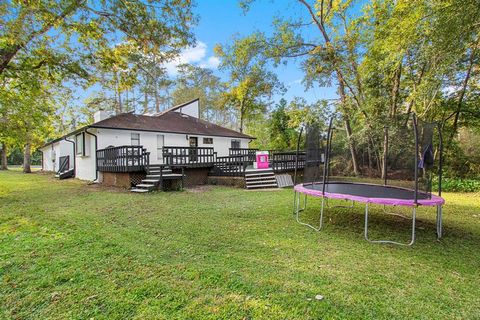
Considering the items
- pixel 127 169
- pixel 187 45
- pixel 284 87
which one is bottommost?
pixel 127 169

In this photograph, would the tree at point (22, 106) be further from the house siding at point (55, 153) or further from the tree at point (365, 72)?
the tree at point (365, 72)

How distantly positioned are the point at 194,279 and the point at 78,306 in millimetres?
1049

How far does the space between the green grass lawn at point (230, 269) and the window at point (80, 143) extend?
9648 millimetres

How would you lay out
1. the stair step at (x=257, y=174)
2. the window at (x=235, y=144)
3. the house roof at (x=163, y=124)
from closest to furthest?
the stair step at (x=257, y=174), the house roof at (x=163, y=124), the window at (x=235, y=144)

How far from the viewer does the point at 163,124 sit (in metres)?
15.6

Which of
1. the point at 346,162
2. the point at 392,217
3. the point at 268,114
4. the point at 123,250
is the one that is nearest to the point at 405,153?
the point at 392,217

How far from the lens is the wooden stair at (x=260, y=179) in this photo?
10633mm

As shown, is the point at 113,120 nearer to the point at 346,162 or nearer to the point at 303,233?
the point at 303,233

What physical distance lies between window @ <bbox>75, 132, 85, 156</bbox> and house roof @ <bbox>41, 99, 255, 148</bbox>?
0.34m

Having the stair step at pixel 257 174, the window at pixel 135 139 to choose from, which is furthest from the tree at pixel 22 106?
the stair step at pixel 257 174

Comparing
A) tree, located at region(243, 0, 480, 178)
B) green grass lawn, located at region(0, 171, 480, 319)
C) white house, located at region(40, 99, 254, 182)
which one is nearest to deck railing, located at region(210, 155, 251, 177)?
white house, located at region(40, 99, 254, 182)

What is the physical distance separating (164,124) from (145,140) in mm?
2136

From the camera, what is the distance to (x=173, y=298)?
225 cm

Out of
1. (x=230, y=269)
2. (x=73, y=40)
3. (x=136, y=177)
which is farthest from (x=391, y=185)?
(x=73, y=40)
